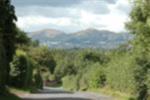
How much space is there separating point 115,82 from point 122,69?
10365 mm

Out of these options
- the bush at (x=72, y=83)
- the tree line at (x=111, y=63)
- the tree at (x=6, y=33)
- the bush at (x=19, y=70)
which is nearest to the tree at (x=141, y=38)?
the tree line at (x=111, y=63)

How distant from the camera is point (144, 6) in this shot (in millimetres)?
31297

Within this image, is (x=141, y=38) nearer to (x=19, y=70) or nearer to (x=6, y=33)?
(x=6, y=33)

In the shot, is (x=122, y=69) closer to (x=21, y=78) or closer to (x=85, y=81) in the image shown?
(x=21, y=78)

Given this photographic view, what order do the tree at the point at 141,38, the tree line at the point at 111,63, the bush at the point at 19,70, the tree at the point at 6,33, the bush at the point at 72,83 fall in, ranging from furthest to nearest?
the bush at the point at 72,83 < the bush at the point at 19,70 < the tree at the point at 6,33 < the tree line at the point at 111,63 < the tree at the point at 141,38

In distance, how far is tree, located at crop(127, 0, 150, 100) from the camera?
3144 cm

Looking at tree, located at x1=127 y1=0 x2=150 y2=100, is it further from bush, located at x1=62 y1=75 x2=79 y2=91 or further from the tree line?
bush, located at x1=62 y1=75 x2=79 y2=91

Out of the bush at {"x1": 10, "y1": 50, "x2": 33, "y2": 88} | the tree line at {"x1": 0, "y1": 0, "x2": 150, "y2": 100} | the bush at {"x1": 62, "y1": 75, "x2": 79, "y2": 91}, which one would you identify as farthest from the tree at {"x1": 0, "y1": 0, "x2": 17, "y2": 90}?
the bush at {"x1": 62, "y1": 75, "x2": 79, "y2": 91}

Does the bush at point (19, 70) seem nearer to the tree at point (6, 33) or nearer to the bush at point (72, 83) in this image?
the tree at point (6, 33)

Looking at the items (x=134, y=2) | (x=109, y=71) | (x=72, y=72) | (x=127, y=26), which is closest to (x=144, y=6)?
(x=134, y=2)

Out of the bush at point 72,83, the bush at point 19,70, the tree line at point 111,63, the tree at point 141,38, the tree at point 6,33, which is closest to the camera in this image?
the tree at point 141,38

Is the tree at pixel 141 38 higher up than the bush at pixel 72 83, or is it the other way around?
the tree at pixel 141 38

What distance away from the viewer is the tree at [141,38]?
31.4 m

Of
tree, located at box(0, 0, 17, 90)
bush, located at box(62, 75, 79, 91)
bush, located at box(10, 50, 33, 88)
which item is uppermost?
tree, located at box(0, 0, 17, 90)
